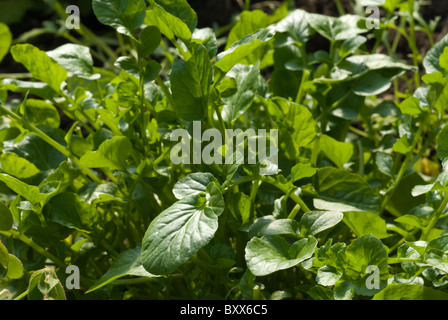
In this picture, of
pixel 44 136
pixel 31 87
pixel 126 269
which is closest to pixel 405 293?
pixel 126 269

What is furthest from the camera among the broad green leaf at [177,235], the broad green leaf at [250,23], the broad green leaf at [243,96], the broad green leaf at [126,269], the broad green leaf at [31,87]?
the broad green leaf at [250,23]

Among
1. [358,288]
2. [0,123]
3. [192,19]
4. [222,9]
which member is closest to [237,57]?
[192,19]

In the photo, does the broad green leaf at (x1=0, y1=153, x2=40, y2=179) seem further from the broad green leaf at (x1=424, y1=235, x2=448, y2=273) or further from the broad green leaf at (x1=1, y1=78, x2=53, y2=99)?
the broad green leaf at (x1=424, y1=235, x2=448, y2=273)

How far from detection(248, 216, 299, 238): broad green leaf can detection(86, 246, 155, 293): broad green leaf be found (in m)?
0.17

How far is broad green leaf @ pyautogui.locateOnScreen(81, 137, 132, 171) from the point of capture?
84 centimetres

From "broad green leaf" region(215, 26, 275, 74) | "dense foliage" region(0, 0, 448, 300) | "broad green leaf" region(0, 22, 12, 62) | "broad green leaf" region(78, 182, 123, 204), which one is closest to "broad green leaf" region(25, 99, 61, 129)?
"dense foliage" region(0, 0, 448, 300)

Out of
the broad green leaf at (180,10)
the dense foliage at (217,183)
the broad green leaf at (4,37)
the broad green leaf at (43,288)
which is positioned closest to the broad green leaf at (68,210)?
the dense foliage at (217,183)

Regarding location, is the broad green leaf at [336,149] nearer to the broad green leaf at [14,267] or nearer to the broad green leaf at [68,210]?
the broad green leaf at [68,210]

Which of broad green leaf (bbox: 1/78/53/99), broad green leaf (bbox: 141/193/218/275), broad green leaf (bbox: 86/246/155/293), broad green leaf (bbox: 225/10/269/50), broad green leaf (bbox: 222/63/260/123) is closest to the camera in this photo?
broad green leaf (bbox: 141/193/218/275)

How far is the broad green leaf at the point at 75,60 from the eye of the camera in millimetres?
982

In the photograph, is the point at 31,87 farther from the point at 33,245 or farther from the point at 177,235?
the point at 177,235

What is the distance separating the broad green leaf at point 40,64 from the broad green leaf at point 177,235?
403mm

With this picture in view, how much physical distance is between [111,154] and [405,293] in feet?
1.52

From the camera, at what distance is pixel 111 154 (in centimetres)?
85
